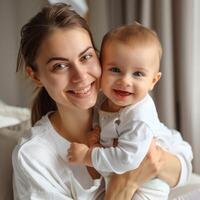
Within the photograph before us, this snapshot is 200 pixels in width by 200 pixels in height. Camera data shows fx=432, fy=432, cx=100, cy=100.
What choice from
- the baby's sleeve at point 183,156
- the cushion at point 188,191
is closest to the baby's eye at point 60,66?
the baby's sleeve at point 183,156

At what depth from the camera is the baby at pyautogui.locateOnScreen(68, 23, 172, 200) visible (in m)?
1.23

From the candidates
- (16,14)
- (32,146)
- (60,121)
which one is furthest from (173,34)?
(32,146)

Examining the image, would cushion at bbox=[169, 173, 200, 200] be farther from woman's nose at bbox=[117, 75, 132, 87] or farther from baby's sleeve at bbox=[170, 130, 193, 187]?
woman's nose at bbox=[117, 75, 132, 87]

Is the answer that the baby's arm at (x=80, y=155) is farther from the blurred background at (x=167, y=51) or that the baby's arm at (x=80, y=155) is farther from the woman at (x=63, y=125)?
the blurred background at (x=167, y=51)

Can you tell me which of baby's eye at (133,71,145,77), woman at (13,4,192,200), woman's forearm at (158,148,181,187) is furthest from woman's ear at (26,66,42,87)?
woman's forearm at (158,148,181,187)

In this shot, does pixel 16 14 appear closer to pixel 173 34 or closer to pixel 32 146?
pixel 173 34

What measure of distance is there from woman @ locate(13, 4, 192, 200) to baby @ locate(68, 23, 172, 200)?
0.20ft

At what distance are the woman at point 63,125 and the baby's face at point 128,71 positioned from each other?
5 centimetres

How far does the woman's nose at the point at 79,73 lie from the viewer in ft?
4.23

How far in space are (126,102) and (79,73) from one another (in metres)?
0.16

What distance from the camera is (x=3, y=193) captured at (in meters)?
1.45

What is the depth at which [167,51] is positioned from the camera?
2.23 meters

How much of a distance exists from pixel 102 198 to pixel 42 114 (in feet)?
1.26

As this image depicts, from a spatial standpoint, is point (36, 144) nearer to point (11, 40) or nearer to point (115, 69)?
point (115, 69)
